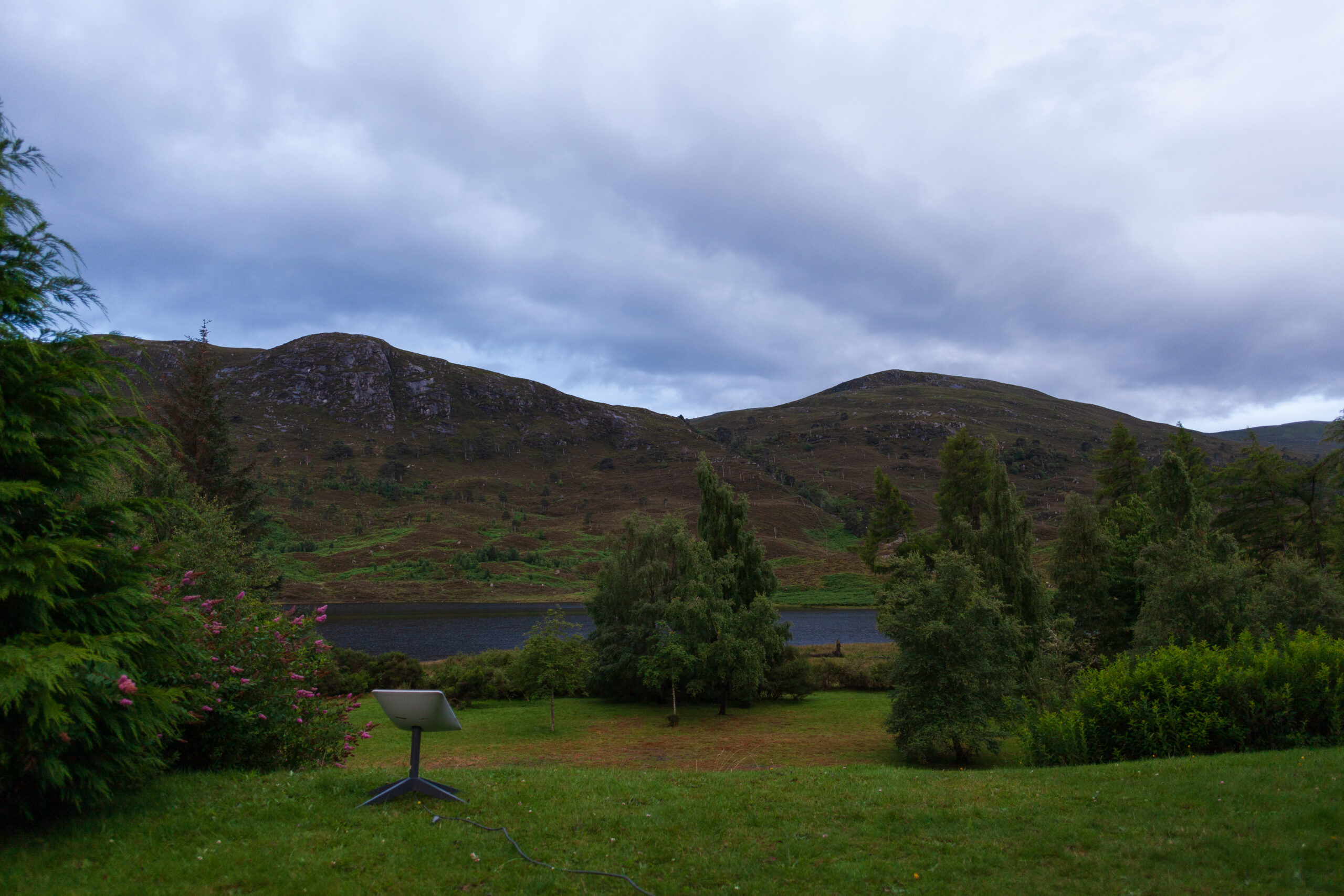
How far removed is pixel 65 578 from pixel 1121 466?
67076 millimetres

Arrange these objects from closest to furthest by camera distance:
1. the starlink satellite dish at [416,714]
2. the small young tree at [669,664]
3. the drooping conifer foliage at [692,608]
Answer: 1. the starlink satellite dish at [416,714]
2. the small young tree at [669,664]
3. the drooping conifer foliage at [692,608]

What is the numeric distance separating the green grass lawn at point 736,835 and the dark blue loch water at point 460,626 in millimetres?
39773

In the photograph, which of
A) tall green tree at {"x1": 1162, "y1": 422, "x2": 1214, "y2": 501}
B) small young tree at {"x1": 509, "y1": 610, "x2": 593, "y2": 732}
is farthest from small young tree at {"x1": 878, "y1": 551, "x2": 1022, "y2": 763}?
tall green tree at {"x1": 1162, "y1": 422, "x2": 1214, "y2": 501}

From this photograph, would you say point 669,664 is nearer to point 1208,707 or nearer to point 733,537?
point 733,537

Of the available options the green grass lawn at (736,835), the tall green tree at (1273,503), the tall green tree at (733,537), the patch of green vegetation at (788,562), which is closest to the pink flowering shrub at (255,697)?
the green grass lawn at (736,835)

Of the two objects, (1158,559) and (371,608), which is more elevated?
(1158,559)

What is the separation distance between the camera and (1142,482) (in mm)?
54156

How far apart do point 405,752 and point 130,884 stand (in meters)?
19.9

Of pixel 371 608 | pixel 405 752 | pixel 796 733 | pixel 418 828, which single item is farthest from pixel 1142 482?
pixel 371 608

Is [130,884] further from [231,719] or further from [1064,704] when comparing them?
[1064,704]

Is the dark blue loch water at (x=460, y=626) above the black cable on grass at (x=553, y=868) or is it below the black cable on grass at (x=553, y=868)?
below

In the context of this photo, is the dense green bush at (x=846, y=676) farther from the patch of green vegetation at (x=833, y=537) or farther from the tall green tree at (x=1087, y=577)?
the patch of green vegetation at (x=833, y=537)

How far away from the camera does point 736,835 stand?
7809mm

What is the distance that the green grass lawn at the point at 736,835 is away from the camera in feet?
20.7
